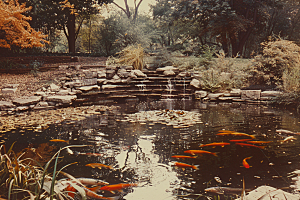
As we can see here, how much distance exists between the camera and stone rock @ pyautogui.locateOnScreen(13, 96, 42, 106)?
19.5 feet

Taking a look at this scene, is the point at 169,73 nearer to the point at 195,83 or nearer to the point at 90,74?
the point at 195,83

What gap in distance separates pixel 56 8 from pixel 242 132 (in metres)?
13.7

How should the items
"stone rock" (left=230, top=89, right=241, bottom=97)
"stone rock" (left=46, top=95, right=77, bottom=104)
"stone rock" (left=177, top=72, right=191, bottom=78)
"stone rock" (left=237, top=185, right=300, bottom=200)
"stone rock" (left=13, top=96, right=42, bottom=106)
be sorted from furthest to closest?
1. "stone rock" (left=177, top=72, right=191, bottom=78)
2. "stone rock" (left=230, top=89, right=241, bottom=97)
3. "stone rock" (left=46, top=95, right=77, bottom=104)
4. "stone rock" (left=13, top=96, right=42, bottom=106)
5. "stone rock" (left=237, top=185, right=300, bottom=200)

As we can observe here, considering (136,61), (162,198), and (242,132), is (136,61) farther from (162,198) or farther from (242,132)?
(162,198)

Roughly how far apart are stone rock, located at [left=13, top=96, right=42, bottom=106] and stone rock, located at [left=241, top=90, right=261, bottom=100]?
6.38 meters

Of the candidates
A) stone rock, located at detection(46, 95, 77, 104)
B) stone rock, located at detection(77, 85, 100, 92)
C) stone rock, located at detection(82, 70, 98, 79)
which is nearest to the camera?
stone rock, located at detection(46, 95, 77, 104)

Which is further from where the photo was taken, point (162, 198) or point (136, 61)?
point (136, 61)

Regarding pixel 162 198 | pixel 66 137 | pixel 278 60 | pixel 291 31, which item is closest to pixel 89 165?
pixel 162 198

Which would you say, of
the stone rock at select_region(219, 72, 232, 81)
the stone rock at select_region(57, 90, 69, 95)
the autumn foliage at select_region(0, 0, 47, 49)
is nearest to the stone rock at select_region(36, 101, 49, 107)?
the stone rock at select_region(57, 90, 69, 95)

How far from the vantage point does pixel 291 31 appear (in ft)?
66.2

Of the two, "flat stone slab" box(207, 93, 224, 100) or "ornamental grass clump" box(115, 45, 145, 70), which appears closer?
"flat stone slab" box(207, 93, 224, 100)

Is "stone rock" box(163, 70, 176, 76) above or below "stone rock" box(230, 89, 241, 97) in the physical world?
above

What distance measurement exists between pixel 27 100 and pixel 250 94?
22.3 feet

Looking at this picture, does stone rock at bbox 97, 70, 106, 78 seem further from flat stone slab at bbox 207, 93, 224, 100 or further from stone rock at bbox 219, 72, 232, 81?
stone rock at bbox 219, 72, 232, 81
